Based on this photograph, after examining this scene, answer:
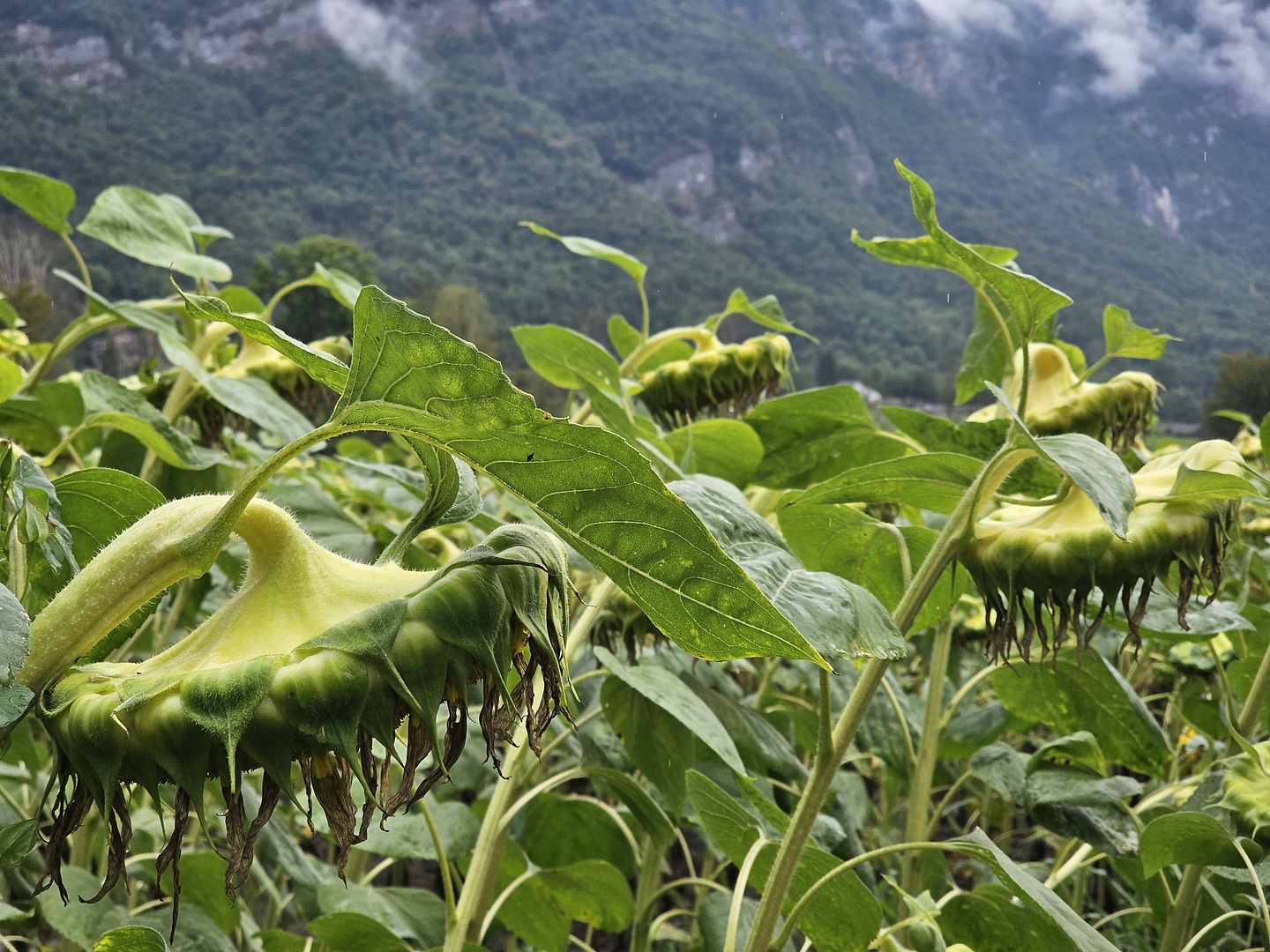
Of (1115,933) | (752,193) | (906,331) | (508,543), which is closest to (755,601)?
(508,543)

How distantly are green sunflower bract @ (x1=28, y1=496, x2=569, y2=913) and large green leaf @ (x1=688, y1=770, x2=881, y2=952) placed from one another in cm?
33

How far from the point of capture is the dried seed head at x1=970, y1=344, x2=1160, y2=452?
917 millimetres

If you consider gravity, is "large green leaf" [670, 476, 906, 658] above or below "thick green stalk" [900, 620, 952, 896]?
above

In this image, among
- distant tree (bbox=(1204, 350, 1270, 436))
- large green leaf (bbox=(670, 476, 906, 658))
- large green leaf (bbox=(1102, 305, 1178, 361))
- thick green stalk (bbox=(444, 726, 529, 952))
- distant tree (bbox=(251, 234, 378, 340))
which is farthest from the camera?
distant tree (bbox=(251, 234, 378, 340))

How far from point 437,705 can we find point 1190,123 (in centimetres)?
2248

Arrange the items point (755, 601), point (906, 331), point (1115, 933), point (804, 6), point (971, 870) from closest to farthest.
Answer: point (755, 601)
point (1115, 933)
point (971, 870)
point (906, 331)
point (804, 6)

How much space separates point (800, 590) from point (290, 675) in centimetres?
21

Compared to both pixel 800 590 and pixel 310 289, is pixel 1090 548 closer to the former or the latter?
pixel 800 590

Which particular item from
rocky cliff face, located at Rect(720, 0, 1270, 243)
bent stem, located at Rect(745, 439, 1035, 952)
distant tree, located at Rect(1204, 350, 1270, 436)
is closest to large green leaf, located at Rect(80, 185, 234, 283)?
bent stem, located at Rect(745, 439, 1035, 952)

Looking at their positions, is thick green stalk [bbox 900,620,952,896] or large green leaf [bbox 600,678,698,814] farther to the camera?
thick green stalk [bbox 900,620,952,896]

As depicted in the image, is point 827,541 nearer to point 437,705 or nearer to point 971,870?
point 437,705

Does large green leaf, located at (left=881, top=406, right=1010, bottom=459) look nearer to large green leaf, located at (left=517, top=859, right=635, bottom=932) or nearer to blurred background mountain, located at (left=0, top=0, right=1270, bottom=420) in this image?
large green leaf, located at (left=517, top=859, right=635, bottom=932)

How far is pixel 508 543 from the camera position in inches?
11.6

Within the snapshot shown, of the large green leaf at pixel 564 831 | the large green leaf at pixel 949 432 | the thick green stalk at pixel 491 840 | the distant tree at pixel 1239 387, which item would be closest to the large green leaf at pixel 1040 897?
the thick green stalk at pixel 491 840
